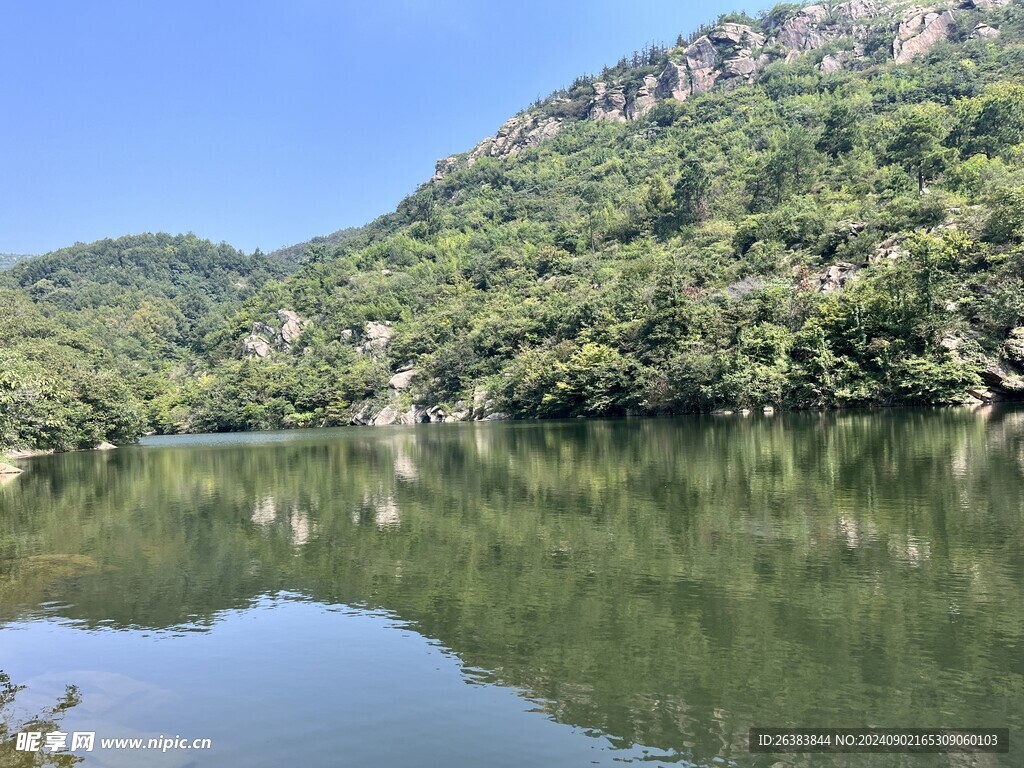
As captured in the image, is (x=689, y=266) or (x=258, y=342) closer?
(x=689, y=266)

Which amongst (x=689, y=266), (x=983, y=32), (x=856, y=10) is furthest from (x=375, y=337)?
(x=856, y=10)

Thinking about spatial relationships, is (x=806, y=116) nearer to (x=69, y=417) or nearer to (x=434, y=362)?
(x=434, y=362)

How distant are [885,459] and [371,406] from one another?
83545mm

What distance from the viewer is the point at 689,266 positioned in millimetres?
79938

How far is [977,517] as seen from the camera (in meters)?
14.0

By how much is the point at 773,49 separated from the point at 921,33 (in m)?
34.7

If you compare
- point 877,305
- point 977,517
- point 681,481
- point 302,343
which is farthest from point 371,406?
point 977,517

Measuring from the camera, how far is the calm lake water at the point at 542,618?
22.7 ft

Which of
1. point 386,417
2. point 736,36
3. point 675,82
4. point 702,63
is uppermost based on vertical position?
point 736,36

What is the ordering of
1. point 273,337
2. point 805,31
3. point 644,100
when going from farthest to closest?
point 644,100 < point 805,31 < point 273,337

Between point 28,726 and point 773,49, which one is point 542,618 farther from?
point 773,49

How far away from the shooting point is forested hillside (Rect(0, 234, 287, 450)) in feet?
172

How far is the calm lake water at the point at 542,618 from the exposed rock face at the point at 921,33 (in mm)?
153057

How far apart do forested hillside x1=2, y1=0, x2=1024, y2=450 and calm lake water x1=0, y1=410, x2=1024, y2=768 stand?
36.7m
